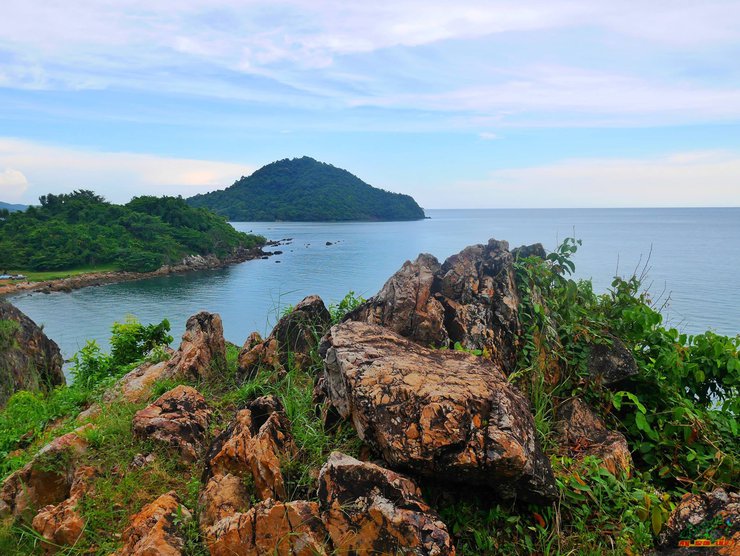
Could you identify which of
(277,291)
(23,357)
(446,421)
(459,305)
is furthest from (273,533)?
(277,291)

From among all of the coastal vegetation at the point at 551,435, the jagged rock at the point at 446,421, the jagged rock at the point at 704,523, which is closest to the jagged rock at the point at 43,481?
the coastal vegetation at the point at 551,435

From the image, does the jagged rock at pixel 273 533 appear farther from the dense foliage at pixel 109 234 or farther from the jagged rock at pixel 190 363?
the dense foliage at pixel 109 234

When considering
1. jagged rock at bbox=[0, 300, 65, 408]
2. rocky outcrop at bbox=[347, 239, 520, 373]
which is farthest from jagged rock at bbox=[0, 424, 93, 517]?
jagged rock at bbox=[0, 300, 65, 408]

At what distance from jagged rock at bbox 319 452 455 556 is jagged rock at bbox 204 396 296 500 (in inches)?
25.5

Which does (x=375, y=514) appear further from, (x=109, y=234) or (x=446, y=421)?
(x=109, y=234)

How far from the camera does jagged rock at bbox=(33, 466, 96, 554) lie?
159 inches

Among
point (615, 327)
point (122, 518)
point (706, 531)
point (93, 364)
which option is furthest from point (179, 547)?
point (93, 364)

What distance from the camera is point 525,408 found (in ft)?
13.9

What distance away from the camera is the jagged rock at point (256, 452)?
13.4 feet

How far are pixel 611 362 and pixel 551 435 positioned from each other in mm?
1122

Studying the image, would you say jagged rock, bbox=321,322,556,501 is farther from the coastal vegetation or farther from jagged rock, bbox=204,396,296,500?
jagged rock, bbox=204,396,296,500

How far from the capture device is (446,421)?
12.3 ft

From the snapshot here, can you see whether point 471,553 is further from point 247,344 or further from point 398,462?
point 247,344

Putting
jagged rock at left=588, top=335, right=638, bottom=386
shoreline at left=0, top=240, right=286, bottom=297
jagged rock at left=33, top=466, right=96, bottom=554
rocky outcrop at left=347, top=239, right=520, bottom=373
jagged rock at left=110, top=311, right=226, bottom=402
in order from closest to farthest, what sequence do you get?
jagged rock at left=33, top=466, right=96, bottom=554
jagged rock at left=588, top=335, right=638, bottom=386
rocky outcrop at left=347, top=239, right=520, bottom=373
jagged rock at left=110, top=311, right=226, bottom=402
shoreline at left=0, top=240, right=286, bottom=297
